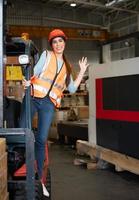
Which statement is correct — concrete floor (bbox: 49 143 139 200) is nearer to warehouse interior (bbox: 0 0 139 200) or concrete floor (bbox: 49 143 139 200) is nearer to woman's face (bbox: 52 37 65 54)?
warehouse interior (bbox: 0 0 139 200)

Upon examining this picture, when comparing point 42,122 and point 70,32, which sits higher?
point 70,32

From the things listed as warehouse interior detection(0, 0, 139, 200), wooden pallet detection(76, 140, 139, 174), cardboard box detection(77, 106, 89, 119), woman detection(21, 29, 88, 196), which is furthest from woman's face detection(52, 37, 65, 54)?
cardboard box detection(77, 106, 89, 119)

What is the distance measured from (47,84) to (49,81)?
1.4 inches

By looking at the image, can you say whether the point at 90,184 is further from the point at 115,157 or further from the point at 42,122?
the point at 42,122

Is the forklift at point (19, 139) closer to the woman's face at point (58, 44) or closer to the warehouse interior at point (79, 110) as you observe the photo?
the warehouse interior at point (79, 110)

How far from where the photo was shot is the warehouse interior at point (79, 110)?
12.0ft

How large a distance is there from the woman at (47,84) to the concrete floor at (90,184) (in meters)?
1.96

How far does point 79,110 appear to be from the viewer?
585 inches

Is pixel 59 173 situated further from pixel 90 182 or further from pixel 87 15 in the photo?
pixel 87 15

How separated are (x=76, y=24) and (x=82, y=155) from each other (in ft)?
28.7

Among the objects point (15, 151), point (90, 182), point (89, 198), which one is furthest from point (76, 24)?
point (15, 151)

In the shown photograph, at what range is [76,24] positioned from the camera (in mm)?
17422

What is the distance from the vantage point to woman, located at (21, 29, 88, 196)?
4098 mm

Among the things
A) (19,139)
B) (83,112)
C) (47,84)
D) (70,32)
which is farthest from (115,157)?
(70,32)
